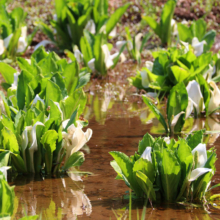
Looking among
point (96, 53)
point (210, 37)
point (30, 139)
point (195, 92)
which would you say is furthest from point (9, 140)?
point (210, 37)

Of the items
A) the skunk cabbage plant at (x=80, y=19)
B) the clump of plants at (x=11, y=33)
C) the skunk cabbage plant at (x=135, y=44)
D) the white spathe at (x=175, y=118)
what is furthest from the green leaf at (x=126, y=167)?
the skunk cabbage plant at (x=80, y=19)

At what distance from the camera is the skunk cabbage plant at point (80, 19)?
5.80 metres

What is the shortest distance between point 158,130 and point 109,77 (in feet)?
6.87

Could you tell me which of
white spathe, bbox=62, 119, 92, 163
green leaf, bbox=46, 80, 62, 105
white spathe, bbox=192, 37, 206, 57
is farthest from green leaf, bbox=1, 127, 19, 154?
white spathe, bbox=192, 37, 206, 57

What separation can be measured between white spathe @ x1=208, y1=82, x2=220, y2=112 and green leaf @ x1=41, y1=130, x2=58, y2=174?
162cm

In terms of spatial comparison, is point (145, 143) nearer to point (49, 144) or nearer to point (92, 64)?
point (49, 144)

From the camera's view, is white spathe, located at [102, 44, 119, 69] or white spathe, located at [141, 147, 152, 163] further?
white spathe, located at [102, 44, 119, 69]

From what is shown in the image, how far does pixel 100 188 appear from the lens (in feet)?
6.95

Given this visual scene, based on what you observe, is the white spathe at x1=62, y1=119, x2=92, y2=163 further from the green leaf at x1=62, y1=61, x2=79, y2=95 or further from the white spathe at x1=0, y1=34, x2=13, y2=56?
the white spathe at x1=0, y1=34, x2=13, y2=56

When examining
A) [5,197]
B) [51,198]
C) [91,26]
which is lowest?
[51,198]

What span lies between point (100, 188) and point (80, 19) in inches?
160

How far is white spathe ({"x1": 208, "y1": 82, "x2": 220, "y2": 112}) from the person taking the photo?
3.39 m

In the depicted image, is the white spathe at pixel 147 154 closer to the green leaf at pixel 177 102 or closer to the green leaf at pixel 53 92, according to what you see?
the green leaf at pixel 53 92

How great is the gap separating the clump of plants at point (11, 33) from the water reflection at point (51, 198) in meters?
3.48
